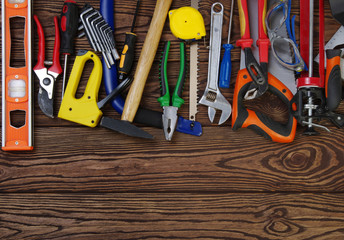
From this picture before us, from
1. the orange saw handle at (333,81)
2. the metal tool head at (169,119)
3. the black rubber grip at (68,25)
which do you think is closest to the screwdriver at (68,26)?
the black rubber grip at (68,25)

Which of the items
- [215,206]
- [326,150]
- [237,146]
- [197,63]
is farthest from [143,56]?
[326,150]

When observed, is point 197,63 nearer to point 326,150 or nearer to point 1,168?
point 326,150

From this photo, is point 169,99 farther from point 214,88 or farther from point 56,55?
point 56,55

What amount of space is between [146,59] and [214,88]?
25 centimetres

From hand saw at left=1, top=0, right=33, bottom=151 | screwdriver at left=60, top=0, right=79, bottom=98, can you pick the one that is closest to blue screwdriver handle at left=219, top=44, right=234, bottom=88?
screwdriver at left=60, top=0, right=79, bottom=98

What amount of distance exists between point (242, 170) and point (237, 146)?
85mm

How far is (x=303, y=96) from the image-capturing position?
44.6 inches

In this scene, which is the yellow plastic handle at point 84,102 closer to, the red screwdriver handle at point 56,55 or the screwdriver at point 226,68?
the red screwdriver handle at point 56,55

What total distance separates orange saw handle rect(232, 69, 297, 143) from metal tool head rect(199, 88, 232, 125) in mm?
34

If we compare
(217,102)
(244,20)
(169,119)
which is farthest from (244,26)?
(169,119)

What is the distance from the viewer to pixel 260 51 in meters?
1.15

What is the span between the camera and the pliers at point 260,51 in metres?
1.14

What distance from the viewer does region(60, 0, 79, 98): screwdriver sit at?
117 centimetres

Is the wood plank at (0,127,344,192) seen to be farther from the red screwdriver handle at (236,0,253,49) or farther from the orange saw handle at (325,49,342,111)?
the red screwdriver handle at (236,0,253,49)
